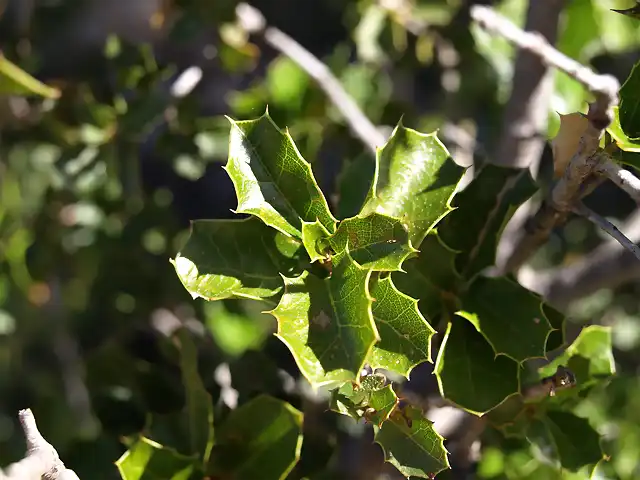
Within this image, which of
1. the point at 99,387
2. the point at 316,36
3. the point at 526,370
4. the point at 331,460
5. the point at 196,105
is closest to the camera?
the point at 526,370

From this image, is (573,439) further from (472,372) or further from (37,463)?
(37,463)

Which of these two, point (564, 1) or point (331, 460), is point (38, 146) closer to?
point (331, 460)

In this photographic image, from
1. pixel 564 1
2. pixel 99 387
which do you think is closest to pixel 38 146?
pixel 99 387

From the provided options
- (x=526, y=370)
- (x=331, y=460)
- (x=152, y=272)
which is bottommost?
(x=152, y=272)

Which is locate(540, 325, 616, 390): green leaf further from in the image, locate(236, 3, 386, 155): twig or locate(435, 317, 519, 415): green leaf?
locate(236, 3, 386, 155): twig

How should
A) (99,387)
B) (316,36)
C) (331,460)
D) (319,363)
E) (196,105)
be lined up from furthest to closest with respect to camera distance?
(316,36) < (196,105) < (99,387) < (331,460) < (319,363)

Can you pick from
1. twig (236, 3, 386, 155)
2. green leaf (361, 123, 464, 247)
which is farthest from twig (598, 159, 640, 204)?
twig (236, 3, 386, 155)

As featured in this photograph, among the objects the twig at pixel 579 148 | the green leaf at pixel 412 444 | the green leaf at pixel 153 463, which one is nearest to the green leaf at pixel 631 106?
→ the twig at pixel 579 148
